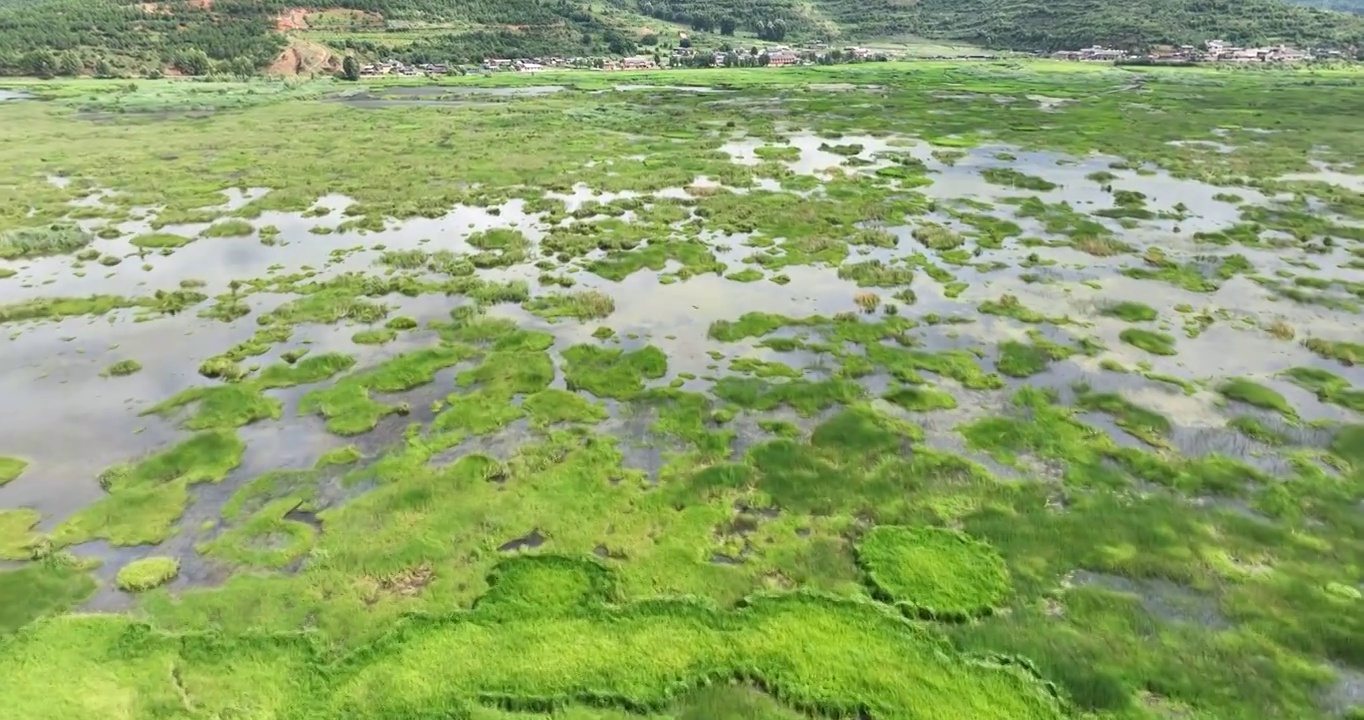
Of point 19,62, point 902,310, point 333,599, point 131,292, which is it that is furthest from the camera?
point 19,62

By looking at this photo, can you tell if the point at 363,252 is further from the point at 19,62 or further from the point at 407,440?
the point at 19,62

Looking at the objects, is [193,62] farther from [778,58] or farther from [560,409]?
[560,409]

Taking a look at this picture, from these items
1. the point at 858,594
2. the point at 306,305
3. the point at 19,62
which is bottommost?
the point at 858,594

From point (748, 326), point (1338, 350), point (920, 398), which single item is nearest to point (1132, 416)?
point (920, 398)

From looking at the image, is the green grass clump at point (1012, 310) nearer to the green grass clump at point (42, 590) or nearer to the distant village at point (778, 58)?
the green grass clump at point (42, 590)

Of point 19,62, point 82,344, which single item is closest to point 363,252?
point 82,344

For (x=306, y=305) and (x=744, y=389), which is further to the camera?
(x=306, y=305)
